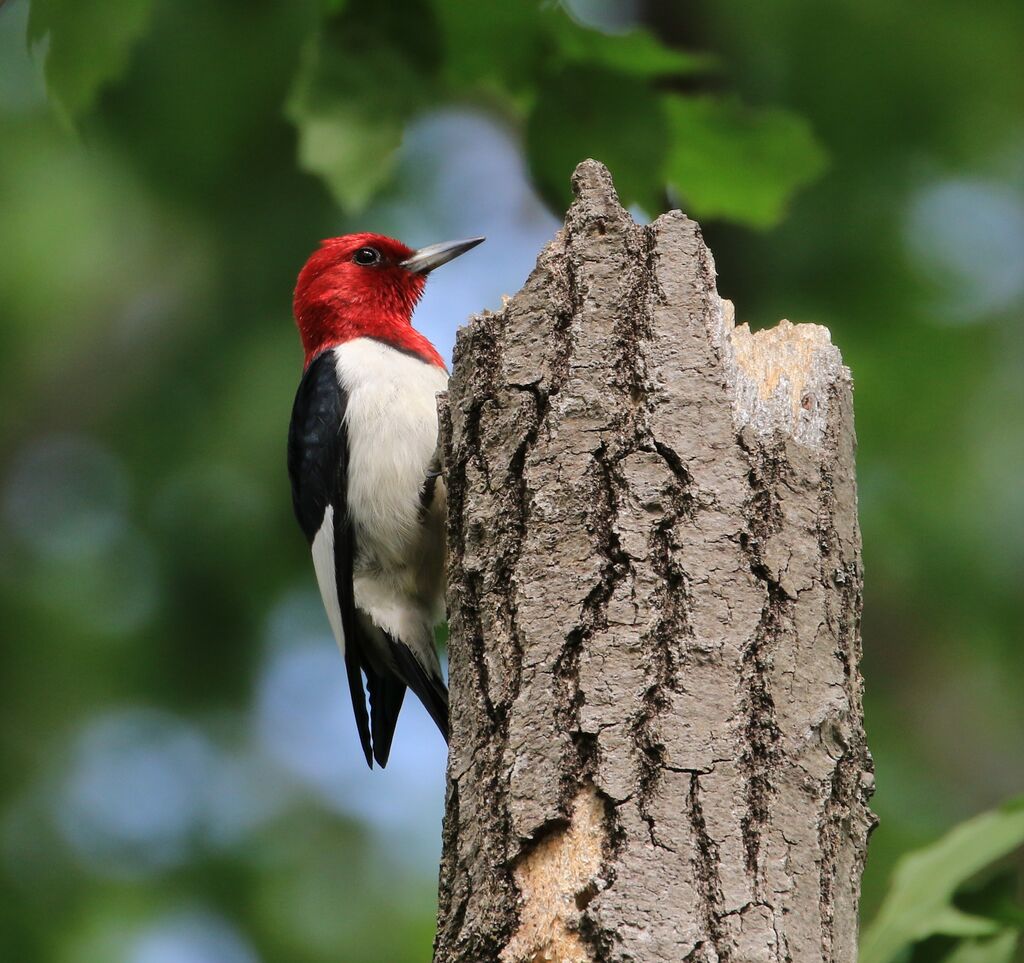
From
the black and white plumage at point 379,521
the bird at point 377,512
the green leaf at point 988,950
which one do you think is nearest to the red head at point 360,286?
the bird at point 377,512

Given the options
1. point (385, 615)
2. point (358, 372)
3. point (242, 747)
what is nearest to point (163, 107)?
point (358, 372)

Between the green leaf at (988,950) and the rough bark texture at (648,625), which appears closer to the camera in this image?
the rough bark texture at (648,625)

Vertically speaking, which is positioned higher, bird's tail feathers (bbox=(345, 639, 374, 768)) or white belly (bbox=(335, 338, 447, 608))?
white belly (bbox=(335, 338, 447, 608))

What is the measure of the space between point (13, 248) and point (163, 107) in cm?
192

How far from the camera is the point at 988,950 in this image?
276 cm

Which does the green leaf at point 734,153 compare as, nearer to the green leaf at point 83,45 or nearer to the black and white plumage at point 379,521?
the black and white plumage at point 379,521

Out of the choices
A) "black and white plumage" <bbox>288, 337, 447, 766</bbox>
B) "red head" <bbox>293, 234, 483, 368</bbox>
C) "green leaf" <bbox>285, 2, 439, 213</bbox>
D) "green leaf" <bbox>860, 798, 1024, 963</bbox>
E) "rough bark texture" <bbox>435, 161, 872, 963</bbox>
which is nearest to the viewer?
"rough bark texture" <bbox>435, 161, 872, 963</bbox>

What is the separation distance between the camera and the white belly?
415 cm

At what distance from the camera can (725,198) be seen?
339 cm

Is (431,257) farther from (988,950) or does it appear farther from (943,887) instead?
(988,950)

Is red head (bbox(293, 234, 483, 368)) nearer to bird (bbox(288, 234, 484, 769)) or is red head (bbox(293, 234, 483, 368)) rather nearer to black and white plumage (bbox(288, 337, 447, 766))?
bird (bbox(288, 234, 484, 769))

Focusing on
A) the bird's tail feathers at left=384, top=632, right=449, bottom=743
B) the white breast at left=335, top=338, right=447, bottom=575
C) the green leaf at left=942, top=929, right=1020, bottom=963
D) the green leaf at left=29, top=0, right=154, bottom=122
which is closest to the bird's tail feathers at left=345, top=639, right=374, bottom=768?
the bird's tail feathers at left=384, top=632, right=449, bottom=743

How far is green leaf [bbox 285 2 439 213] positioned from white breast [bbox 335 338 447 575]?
136cm

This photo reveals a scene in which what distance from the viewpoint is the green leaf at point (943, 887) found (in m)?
2.70
